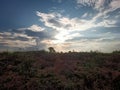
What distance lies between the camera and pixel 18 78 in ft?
41.9

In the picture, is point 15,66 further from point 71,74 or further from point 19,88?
point 71,74

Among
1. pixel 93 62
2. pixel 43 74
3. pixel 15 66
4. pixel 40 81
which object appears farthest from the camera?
pixel 93 62

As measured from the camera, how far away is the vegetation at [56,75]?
38.6 feet

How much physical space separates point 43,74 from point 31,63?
276cm

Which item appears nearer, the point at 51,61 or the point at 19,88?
the point at 19,88

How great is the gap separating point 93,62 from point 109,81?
439 centimetres

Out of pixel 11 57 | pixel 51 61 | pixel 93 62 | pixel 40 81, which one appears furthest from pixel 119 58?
pixel 11 57

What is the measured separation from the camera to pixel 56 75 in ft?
43.4

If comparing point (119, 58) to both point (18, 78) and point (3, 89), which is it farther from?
point (3, 89)

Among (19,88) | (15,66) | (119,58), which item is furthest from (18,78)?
(119,58)

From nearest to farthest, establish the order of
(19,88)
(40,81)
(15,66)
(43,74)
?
1. (19,88)
2. (40,81)
3. (43,74)
4. (15,66)

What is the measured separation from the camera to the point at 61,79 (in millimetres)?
12312

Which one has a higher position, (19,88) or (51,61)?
(51,61)

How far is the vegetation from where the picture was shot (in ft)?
38.6
